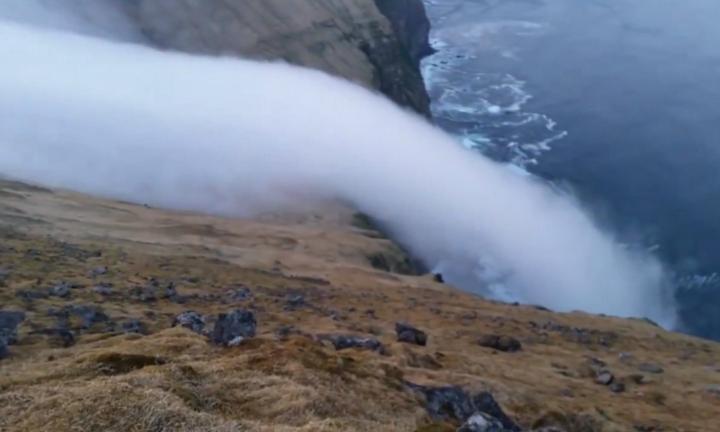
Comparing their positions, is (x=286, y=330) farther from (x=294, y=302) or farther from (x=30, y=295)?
(x=30, y=295)

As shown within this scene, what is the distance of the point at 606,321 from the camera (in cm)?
7850

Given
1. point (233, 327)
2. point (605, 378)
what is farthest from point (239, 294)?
point (605, 378)

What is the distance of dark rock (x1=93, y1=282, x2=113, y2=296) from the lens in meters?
47.4

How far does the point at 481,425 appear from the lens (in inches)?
1043

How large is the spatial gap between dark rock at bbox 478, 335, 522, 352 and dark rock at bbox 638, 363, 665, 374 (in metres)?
9.89

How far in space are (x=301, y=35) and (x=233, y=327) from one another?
118307 millimetres

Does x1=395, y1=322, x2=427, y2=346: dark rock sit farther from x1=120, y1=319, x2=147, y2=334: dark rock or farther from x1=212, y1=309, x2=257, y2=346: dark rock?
x1=120, y1=319, x2=147, y2=334: dark rock

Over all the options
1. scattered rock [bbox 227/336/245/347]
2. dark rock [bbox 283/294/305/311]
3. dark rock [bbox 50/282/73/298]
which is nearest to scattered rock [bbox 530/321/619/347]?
dark rock [bbox 283/294/305/311]

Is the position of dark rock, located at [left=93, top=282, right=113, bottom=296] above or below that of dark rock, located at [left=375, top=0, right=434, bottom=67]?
below

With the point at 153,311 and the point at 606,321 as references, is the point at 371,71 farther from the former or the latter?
the point at 153,311

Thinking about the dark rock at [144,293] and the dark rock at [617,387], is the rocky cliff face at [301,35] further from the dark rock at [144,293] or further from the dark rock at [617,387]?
the dark rock at [617,387]

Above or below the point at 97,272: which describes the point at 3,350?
below

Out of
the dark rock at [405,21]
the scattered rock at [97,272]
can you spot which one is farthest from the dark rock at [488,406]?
the dark rock at [405,21]

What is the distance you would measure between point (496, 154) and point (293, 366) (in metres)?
126
